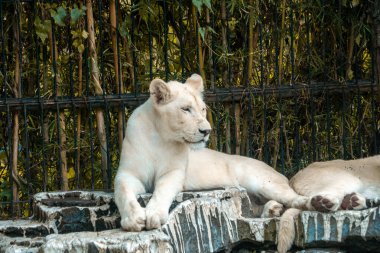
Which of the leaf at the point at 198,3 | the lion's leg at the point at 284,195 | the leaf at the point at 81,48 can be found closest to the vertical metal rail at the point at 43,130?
the leaf at the point at 81,48

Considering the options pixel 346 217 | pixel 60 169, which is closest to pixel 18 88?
pixel 60 169

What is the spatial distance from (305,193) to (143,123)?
49.8 inches

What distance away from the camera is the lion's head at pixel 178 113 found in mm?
6332

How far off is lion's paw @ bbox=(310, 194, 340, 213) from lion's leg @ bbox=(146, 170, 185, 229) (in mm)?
929

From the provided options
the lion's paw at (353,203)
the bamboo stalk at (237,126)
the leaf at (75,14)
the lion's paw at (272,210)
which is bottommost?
the lion's paw at (272,210)

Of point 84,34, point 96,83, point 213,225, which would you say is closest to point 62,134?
point 96,83

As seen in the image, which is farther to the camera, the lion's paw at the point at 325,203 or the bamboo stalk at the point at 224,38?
the bamboo stalk at the point at 224,38

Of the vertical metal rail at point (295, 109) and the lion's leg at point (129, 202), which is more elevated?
the vertical metal rail at point (295, 109)

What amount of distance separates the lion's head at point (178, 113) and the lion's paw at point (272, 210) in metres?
0.66

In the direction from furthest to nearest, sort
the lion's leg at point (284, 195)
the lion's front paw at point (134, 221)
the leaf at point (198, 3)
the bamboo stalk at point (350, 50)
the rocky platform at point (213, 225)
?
the bamboo stalk at point (350, 50) < the leaf at point (198, 3) < the lion's leg at point (284, 195) < the rocky platform at point (213, 225) < the lion's front paw at point (134, 221)

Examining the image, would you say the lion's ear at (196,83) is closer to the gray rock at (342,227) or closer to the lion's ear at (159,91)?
the lion's ear at (159,91)

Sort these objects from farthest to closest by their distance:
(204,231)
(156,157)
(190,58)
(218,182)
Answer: (190,58), (218,182), (156,157), (204,231)

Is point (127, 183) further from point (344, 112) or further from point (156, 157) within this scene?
point (344, 112)

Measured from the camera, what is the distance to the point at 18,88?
7.69 meters
